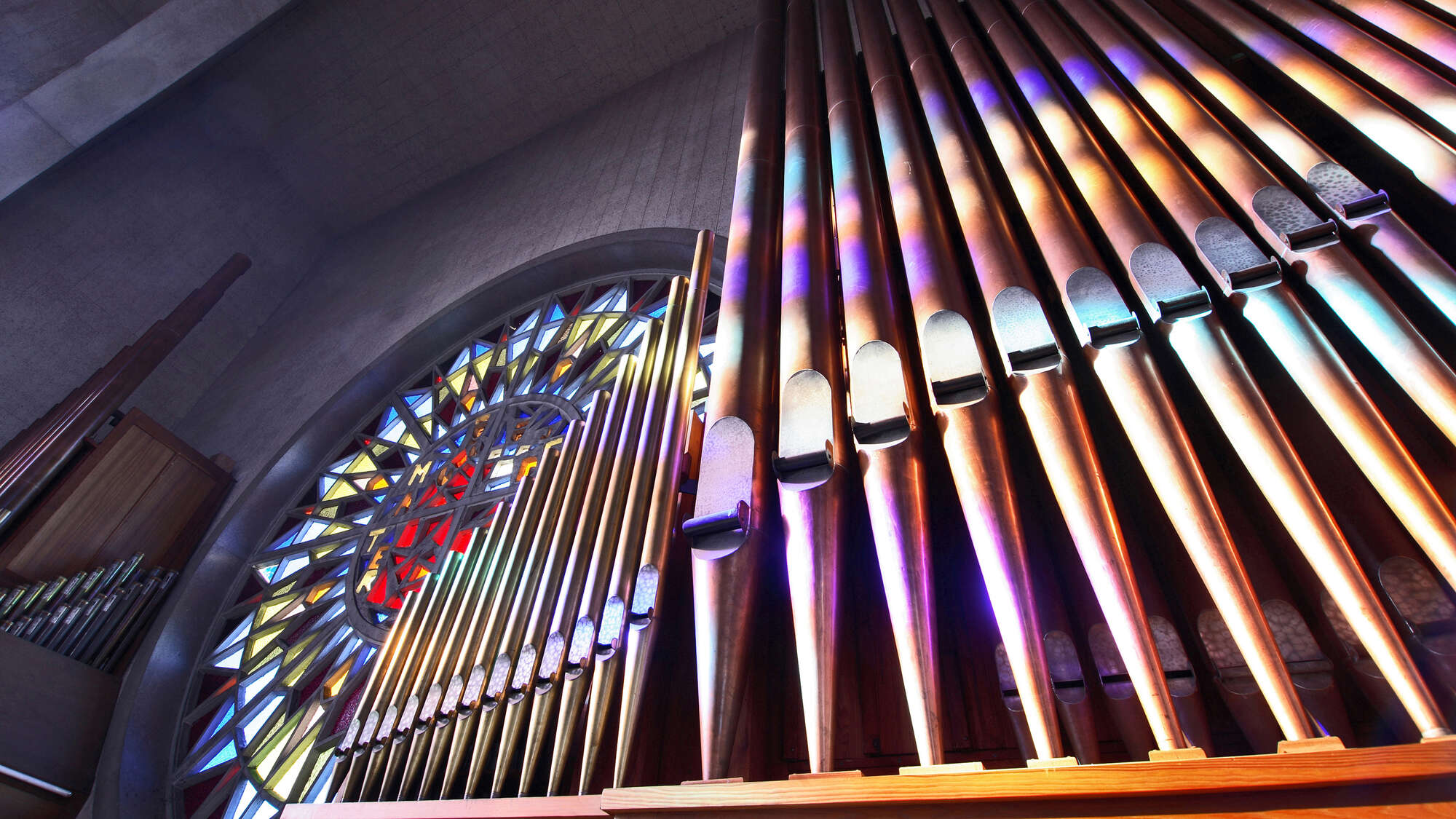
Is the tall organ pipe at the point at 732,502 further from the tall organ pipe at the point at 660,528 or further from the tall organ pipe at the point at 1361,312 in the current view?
the tall organ pipe at the point at 1361,312

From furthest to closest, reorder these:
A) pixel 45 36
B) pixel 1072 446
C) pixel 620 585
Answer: pixel 45 36
pixel 620 585
pixel 1072 446

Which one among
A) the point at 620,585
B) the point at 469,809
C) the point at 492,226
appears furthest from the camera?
the point at 492,226

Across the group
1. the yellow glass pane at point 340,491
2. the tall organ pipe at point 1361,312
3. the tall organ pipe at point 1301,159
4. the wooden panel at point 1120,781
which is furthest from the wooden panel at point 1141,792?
the yellow glass pane at point 340,491

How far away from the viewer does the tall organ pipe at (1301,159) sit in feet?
4.51

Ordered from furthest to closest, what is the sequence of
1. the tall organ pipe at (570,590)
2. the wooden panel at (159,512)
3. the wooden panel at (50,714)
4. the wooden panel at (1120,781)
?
1. the wooden panel at (159,512)
2. the wooden panel at (50,714)
3. the tall organ pipe at (570,590)
4. the wooden panel at (1120,781)

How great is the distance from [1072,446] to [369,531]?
5.20 m

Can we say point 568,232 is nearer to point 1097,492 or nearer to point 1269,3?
point 1269,3

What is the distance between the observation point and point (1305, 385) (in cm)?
131

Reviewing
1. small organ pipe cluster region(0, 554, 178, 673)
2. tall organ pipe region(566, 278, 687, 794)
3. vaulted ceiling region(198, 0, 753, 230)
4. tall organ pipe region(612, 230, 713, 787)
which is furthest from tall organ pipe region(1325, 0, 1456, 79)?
Answer: vaulted ceiling region(198, 0, 753, 230)

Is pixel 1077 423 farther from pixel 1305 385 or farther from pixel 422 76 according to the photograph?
pixel 422 76

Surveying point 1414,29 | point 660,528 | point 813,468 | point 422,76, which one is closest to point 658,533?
point 660,528

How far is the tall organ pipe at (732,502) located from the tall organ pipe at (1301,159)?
1.24m

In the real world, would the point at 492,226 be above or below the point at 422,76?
below

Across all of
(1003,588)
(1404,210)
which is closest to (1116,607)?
(1003,588)
